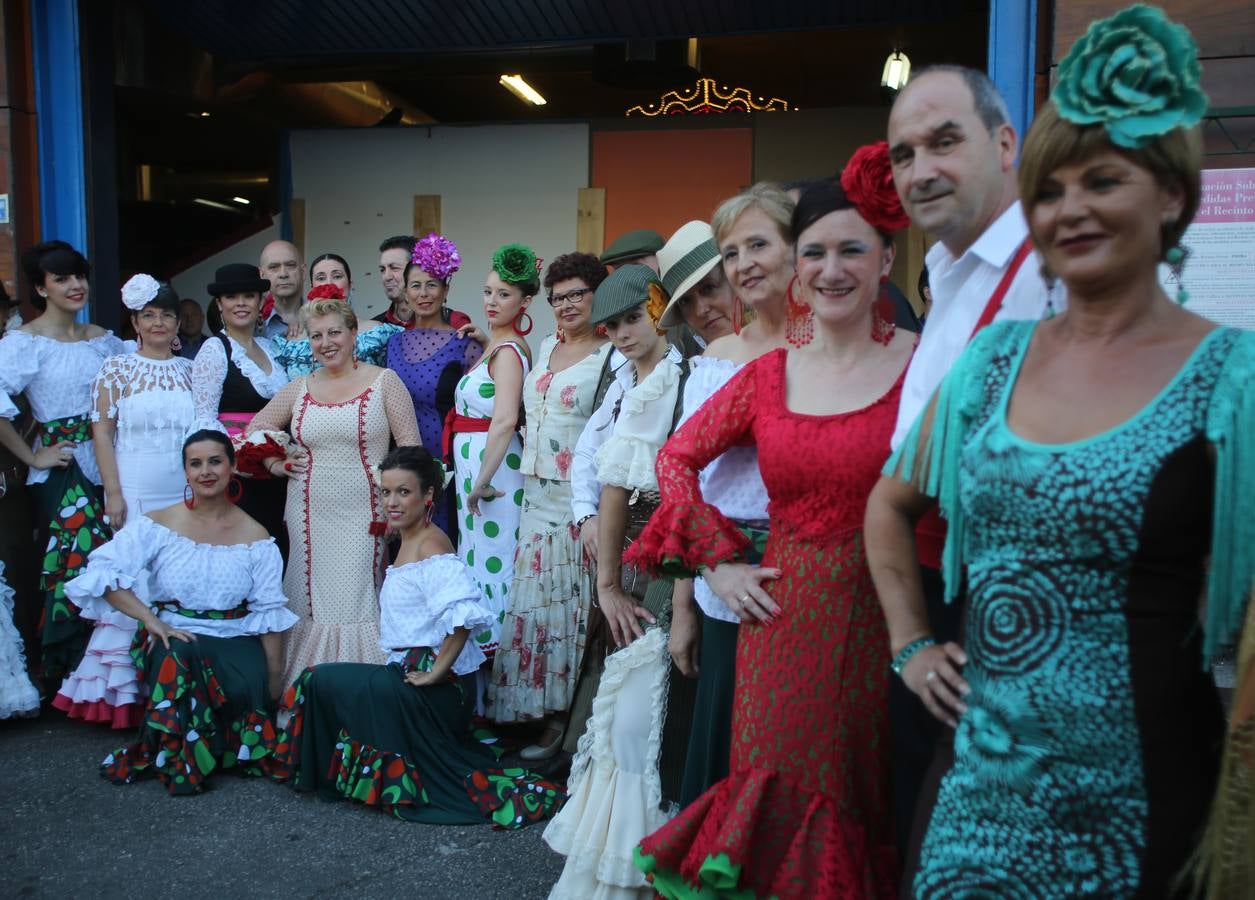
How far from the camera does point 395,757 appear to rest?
3955 mm

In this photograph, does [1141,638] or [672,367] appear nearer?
[1141,638]

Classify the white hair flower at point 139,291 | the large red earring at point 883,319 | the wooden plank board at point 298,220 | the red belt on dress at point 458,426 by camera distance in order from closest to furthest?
the large red earring at point 883,319 → the red belt on dress at point 458,426 → the white hair flower at point 139,291 → the wooden plank board at point 298,220

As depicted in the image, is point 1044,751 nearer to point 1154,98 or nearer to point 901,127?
point 1154,98

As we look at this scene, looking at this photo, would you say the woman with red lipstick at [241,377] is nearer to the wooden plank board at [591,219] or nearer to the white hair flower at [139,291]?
the white hair flower at [139,291]

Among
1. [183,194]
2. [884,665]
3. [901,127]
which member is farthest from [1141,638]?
[183,194]

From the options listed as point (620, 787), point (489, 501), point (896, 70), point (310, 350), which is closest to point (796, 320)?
point (620, 787)

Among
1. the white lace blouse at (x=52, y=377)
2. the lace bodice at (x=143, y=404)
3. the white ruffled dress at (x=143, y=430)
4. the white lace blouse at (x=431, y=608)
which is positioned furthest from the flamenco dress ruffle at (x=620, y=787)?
the white lace blouse at (x=52, y=377)

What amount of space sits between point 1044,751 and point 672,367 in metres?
1.79

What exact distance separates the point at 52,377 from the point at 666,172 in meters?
4.59

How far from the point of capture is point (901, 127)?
196cm

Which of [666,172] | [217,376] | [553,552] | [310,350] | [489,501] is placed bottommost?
[553,552]

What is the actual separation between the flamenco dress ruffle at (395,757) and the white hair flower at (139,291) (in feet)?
6.66

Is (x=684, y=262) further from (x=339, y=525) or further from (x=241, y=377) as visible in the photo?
(x=241, y=377)

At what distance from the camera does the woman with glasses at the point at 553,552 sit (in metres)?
4.44
